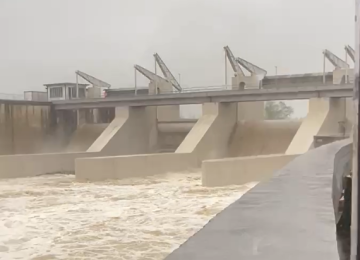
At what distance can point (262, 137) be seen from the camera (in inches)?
494

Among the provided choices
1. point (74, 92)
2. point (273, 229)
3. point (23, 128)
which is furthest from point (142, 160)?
point (74, 92)

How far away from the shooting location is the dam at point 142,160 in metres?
5.16

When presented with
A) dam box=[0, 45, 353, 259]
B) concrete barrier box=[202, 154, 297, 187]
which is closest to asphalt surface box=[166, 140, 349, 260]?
dam box=[0, 45, 353, 259]

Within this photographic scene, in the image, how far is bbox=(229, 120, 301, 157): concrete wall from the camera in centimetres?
1212

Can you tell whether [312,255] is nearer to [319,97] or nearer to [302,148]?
[302,148]

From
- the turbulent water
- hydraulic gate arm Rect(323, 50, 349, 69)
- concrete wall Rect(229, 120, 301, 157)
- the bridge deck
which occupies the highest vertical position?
hydraulic gate arm Rect(323, 50, 349, 69)

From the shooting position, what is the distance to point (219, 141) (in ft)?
40.9

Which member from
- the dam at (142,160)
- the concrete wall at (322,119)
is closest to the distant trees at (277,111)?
the dam at (142,160)

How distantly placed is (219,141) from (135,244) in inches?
311

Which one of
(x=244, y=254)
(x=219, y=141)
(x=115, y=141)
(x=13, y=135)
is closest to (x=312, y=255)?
(x=244, y=254)

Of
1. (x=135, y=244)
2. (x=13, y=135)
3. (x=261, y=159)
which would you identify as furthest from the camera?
(x=13, y=135)

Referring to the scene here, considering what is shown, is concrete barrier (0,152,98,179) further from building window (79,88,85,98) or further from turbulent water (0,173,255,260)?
building window (79,88,85,98)

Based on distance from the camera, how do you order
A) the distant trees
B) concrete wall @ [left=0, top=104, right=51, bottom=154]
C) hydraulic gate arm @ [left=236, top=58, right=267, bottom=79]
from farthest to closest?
the distant trees → hydraulic gate arm @ [left=236, top=58, right=267, bottom=79] → concrete wall @ [left=0, top=104, right=51, bottom=154]

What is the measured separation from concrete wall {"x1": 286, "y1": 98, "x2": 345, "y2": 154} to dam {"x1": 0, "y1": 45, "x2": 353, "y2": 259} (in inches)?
1.0
